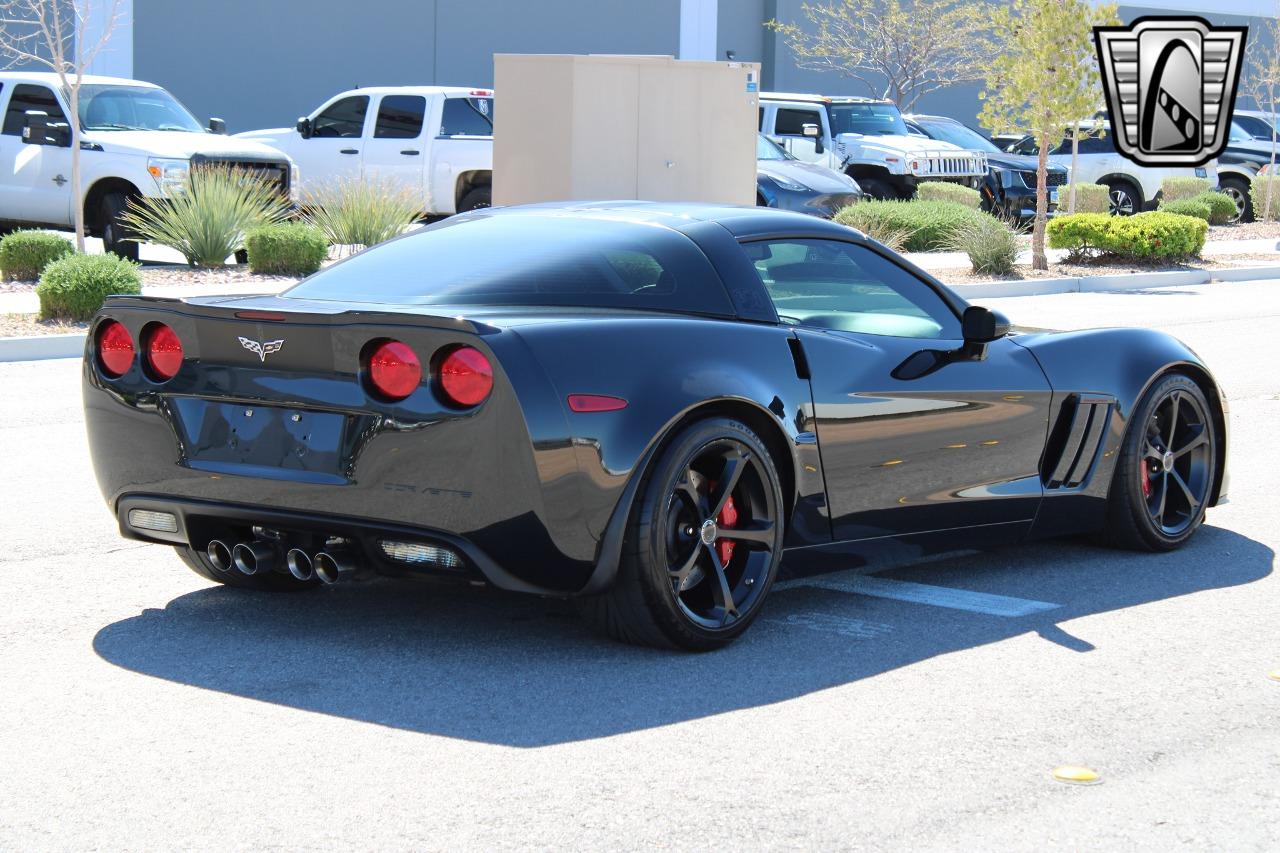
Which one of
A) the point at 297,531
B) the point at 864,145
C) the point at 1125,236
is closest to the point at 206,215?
the point at 864,145

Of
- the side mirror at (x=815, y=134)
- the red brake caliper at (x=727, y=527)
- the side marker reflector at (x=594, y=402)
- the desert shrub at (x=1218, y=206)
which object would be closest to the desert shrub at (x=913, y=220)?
the side mirror at (x=815, y=134)

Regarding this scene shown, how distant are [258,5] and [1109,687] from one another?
3110cm

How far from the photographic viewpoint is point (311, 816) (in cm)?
394

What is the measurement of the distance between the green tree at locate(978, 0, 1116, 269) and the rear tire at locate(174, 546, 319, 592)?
58.4 ft

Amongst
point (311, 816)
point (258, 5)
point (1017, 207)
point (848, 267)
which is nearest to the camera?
point (311, 816)

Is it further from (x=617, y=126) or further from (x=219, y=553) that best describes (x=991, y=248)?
(x=219, y=553)

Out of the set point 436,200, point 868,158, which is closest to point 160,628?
point 436,200

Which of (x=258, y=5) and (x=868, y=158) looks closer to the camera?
(x=868, y=158)

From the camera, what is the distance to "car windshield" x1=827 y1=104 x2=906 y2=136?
27062 millimetres

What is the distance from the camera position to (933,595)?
614 centimetres

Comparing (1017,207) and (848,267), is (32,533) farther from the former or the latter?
(1017,207)

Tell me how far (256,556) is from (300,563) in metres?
0.13

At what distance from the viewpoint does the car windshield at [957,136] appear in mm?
29828

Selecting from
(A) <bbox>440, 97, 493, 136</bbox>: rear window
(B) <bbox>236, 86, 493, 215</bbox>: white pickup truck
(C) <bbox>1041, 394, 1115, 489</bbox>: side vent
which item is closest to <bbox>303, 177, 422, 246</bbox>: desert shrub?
(B) <bbox>236, 86, 493, 215</bbox>: white pickup truck
